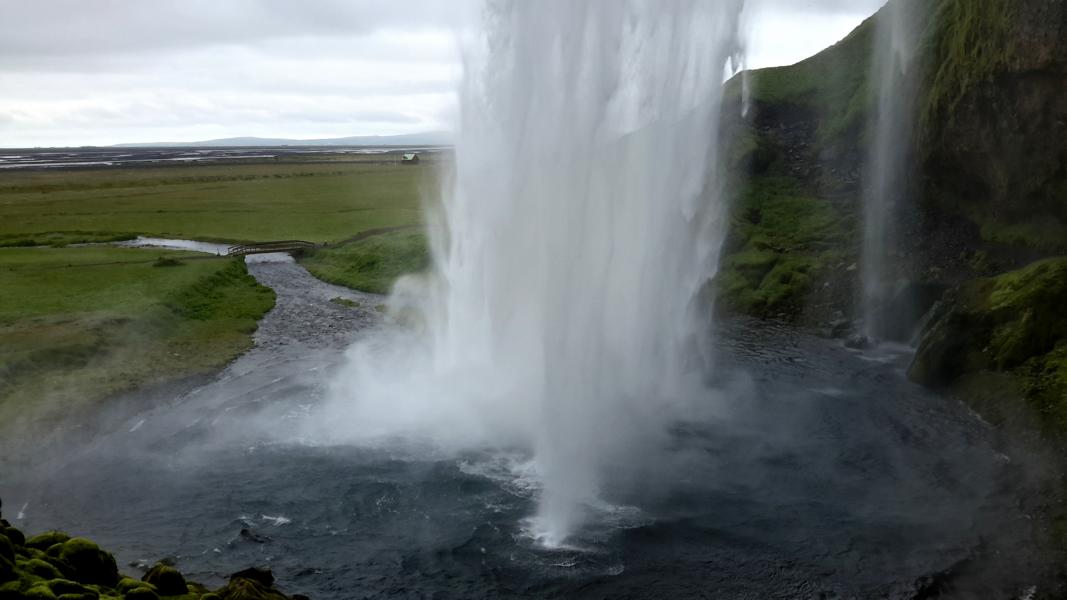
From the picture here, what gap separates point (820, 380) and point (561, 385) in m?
15.0

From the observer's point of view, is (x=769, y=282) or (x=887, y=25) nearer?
(x=769, y=282)

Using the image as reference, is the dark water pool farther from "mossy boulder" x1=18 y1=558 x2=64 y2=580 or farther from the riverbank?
the riverbank

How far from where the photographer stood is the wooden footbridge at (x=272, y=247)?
67806 millimetres

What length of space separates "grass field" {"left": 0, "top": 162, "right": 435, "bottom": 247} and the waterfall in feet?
145

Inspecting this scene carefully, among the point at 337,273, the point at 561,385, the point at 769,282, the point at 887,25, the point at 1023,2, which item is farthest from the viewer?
the point at 887,25

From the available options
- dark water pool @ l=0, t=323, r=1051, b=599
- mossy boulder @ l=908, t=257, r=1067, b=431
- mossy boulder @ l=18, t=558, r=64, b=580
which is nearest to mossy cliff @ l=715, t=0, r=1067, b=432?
mossy boulder @ l=908, t=257, r=1067, b=431

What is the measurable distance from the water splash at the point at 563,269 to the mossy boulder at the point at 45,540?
11461mm

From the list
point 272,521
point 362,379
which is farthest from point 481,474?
point 362,379

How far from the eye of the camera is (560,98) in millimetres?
27781

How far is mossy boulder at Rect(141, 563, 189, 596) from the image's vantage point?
1616 centimetres

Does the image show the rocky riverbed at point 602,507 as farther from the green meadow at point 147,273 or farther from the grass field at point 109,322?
the green meadow at point 147,273

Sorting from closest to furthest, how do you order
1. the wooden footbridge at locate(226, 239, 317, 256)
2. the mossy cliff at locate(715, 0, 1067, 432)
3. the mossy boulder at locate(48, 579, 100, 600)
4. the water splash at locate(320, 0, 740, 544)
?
the mossy boulder at locate(48, 579, 100, 600)
the water splash at locate(320, 0, 740, 544)
the mossy cliff at locate(715, 0, 1067, 432)
the wooden footbridge at locate(226, 239, 317, 256)

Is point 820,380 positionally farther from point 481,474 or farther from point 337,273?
point 337,273

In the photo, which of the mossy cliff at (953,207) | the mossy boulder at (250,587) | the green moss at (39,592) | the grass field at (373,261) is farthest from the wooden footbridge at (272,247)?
the green moss at (39,592)
